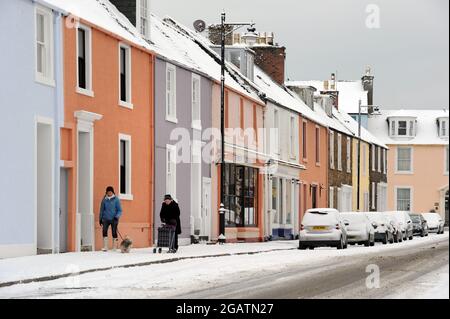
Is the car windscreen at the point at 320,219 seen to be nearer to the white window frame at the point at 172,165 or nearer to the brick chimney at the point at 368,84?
the white window frame at the point at 172,165

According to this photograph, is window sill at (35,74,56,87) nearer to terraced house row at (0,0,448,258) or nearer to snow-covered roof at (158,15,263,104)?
terraced house row at (0,0,448,258)

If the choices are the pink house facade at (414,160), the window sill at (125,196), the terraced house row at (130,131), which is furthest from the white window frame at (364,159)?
the window sill at (125,196)

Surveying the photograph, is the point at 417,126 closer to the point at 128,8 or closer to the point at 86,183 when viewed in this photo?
the point at 128,8

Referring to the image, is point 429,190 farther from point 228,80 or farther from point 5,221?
point 5,221

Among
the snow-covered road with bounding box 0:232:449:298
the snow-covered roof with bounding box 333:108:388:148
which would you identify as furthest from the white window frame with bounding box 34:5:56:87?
the snow-covered roof with bounding box 333:108:388:148

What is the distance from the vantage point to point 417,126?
9475 centimetres

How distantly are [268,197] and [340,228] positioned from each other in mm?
11136

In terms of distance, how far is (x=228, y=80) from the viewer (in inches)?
1780

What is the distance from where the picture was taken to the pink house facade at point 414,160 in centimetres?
9294

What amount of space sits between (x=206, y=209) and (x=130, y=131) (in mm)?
8133

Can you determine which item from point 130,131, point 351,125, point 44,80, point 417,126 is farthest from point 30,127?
point 417,126

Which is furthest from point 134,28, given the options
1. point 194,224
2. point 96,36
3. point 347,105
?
point 347,105

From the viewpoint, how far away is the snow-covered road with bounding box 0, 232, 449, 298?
16859 millimetres

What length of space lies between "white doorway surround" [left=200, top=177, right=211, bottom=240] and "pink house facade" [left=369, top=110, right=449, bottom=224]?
53755 millimetres
